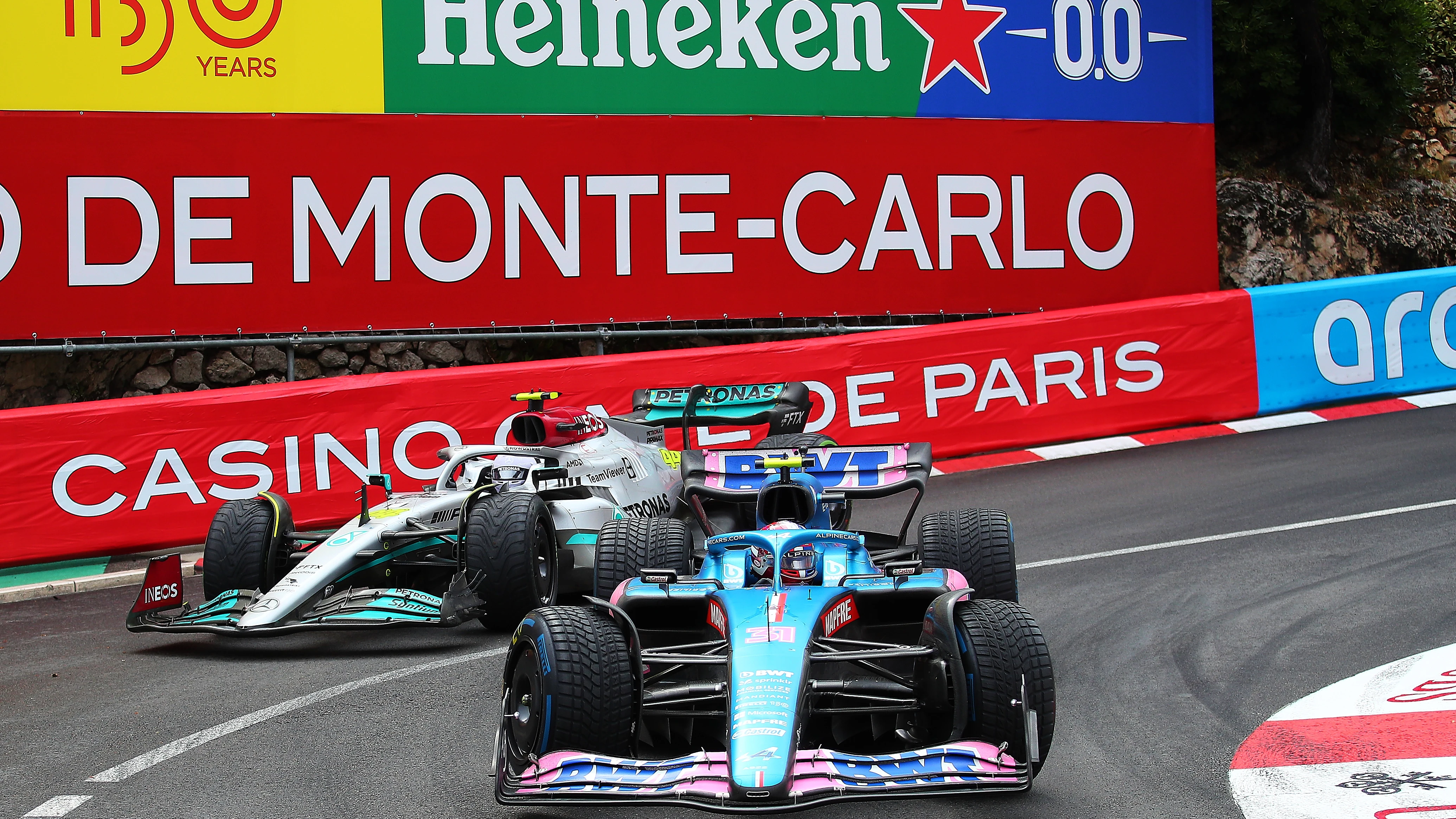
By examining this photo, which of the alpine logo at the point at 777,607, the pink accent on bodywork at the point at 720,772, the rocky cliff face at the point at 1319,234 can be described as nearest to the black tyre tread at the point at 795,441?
the alpine logo at the point at 777,607

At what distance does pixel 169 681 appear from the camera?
8.09m

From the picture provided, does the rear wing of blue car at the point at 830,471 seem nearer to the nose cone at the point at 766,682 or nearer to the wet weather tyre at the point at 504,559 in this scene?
the wet weather tyre at the point at 504,559

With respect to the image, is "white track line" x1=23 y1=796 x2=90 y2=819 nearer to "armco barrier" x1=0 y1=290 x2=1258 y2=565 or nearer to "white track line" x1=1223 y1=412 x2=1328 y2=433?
"armco barrier" x1=0 y1=290 x2=1258 y2=565

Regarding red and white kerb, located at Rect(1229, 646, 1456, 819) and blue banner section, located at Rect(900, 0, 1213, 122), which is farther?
blue banner section, located at Rect(900, 0, 1213, 122)

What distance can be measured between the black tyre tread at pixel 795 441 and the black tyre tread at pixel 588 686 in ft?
11.3

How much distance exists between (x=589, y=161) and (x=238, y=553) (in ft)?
26.0

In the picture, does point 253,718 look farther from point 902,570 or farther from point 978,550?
point 978,550

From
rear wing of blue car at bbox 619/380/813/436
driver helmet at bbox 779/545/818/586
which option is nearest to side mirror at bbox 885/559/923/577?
driver helmet at bbox 779/545/818/586

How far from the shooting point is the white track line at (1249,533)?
10.4m

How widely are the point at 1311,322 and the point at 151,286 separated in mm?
12117

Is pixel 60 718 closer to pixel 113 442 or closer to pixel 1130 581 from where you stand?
pixel 113 442

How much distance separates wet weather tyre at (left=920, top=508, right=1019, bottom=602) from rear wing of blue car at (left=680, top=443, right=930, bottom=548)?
0.95 feet

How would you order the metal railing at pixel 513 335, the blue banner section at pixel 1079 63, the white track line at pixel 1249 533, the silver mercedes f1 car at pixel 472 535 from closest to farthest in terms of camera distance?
the silver mercedes f1 car at pixel 472 535
the white track line at pixel 1249 533
the metal railing at pixel 513 335
the blue banner section at pixel 1079 63

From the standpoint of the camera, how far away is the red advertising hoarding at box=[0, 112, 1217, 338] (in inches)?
584
